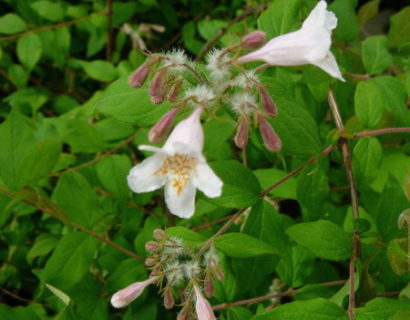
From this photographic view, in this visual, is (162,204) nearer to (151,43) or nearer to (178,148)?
(178,148)

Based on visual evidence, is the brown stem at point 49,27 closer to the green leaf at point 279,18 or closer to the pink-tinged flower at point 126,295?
the green leaf at point 279,18

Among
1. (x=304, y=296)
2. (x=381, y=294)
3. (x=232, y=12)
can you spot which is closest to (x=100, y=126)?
(x=304, y=296)

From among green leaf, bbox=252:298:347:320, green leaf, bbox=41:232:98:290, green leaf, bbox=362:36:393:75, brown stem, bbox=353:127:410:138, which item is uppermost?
green leaf, bbox=362:36:393:75

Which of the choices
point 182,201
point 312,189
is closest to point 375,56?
point 312,189

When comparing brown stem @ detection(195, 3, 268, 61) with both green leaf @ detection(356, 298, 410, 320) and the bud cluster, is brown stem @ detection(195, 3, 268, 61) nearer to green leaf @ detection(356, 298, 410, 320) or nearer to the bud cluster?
the bud cluster

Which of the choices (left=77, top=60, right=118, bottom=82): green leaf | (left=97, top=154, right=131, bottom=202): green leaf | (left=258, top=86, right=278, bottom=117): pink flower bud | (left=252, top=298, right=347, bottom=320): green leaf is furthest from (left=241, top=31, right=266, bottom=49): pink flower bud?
(left=77, top=60, right=118, bottom=82): green leaf

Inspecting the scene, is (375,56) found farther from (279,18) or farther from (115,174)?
(115,174)
